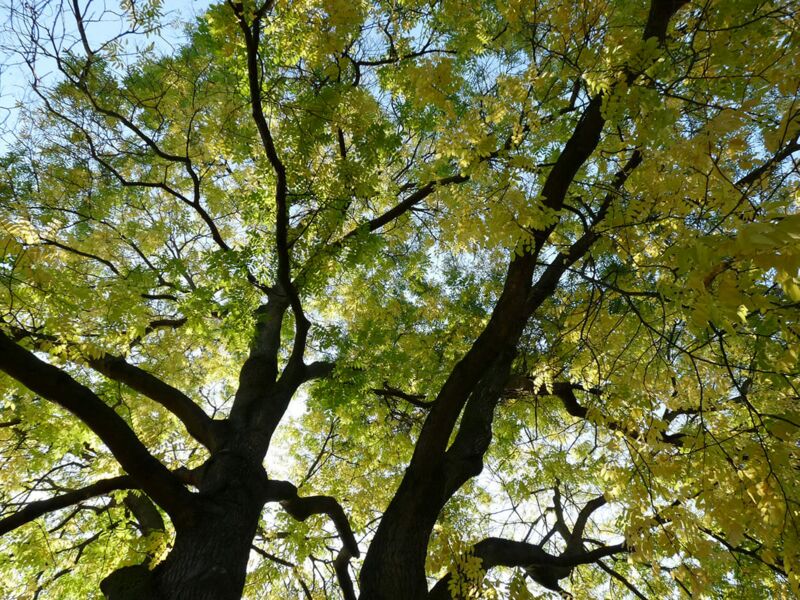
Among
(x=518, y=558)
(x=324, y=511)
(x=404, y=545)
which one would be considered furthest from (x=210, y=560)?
(x=518, y=558)

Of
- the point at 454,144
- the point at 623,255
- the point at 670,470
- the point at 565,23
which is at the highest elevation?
the point at 565,23

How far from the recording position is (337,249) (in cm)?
447

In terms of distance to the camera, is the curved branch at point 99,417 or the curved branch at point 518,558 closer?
the curved branch at point 99,417

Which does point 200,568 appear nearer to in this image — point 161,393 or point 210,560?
point 210,560

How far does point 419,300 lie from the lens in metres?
7.32

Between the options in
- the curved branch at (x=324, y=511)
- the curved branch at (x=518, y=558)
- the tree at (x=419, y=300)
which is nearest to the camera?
the tree at (x=419, y=300)

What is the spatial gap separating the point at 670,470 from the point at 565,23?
9.60ft

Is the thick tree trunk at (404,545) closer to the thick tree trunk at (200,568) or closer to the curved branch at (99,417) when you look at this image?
the thick tree trunk at (200,568)

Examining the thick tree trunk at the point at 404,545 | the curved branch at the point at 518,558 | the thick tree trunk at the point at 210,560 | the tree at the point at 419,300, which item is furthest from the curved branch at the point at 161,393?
the curved branch at the point at 518,558

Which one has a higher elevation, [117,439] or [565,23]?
[565,23]

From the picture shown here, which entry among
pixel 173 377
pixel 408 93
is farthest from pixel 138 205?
pixel 408 93

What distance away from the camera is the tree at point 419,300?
7.66ft

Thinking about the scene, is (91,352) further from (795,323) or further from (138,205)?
(795,323)

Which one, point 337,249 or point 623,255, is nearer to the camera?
point 623,255
